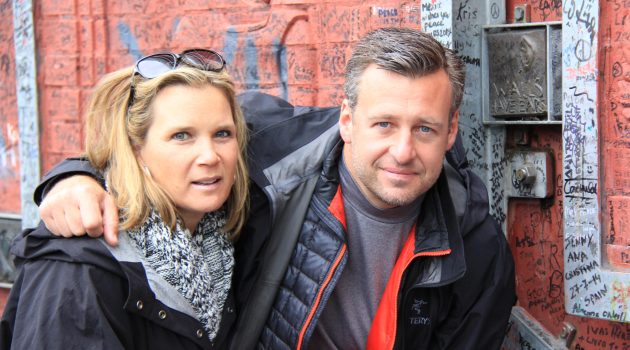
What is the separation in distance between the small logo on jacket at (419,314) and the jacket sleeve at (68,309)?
1043mm

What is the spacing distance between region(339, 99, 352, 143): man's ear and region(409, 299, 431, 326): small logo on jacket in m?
0.64

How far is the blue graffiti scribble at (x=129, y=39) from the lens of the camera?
16.7 ft

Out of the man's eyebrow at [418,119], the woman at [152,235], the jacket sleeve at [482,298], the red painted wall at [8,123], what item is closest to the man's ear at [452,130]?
the man's eyebrow at [418,119]

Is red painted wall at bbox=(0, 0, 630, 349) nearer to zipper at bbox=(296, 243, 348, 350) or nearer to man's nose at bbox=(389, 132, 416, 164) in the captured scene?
man's nose at bbox=(389, 132, 416, 164)

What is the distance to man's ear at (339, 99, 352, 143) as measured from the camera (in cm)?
329

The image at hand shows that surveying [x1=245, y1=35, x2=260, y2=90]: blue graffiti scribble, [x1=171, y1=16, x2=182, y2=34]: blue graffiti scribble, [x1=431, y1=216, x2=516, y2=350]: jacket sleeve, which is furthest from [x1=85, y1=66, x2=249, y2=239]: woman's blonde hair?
[x1=171, y1=16, x2=182, y2=34]: blue graffiti scribble

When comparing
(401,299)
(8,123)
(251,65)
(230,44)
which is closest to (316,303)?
(401,299)

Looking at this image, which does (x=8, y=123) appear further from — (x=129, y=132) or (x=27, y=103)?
(x=129, y=132)

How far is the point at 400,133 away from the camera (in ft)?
10.2

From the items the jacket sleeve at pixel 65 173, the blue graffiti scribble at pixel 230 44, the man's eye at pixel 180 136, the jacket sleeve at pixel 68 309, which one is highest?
the blue graffiti scribble at pixel 230 44

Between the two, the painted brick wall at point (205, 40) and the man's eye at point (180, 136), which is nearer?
the man's eye at point (180, 136)

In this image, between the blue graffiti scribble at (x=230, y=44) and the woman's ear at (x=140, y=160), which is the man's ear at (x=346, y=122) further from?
the blue graffiti scribble at (x=230, y=44)

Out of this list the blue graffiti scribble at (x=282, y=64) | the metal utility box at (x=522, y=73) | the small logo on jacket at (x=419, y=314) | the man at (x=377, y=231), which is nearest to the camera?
the man at (x=377, y=231)

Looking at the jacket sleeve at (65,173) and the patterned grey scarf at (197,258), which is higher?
the jacket sleeve at (65,173)
